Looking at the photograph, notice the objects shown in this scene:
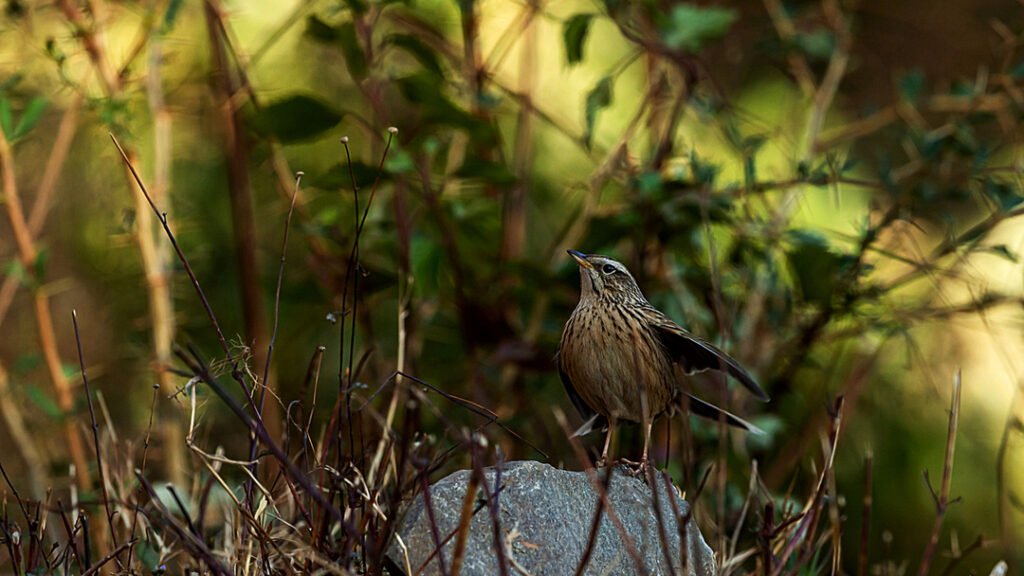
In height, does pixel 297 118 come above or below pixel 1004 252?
above

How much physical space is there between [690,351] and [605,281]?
1.03 ft

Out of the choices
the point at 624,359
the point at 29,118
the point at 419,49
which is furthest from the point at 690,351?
the point at 29,118

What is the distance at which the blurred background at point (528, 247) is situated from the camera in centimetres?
345

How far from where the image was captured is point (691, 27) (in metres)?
3.59

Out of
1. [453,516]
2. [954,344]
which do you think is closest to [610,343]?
[453,516]

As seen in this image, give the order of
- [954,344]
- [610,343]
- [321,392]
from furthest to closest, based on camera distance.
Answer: [954,344], [321,392], [610,343]

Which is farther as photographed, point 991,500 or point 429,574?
point 991,500

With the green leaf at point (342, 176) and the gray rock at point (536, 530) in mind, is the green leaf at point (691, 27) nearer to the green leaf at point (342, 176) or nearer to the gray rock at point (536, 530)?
the green leaf at point (342, 176)

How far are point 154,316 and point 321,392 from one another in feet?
3.36

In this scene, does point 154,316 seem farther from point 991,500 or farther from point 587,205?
point 991,500

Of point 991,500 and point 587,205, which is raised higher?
point 587,205

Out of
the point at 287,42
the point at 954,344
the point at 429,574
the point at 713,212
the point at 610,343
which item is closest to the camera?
the point at 429,574

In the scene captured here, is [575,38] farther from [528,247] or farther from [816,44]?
[528,247]

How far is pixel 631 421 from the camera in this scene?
3.03 metres
